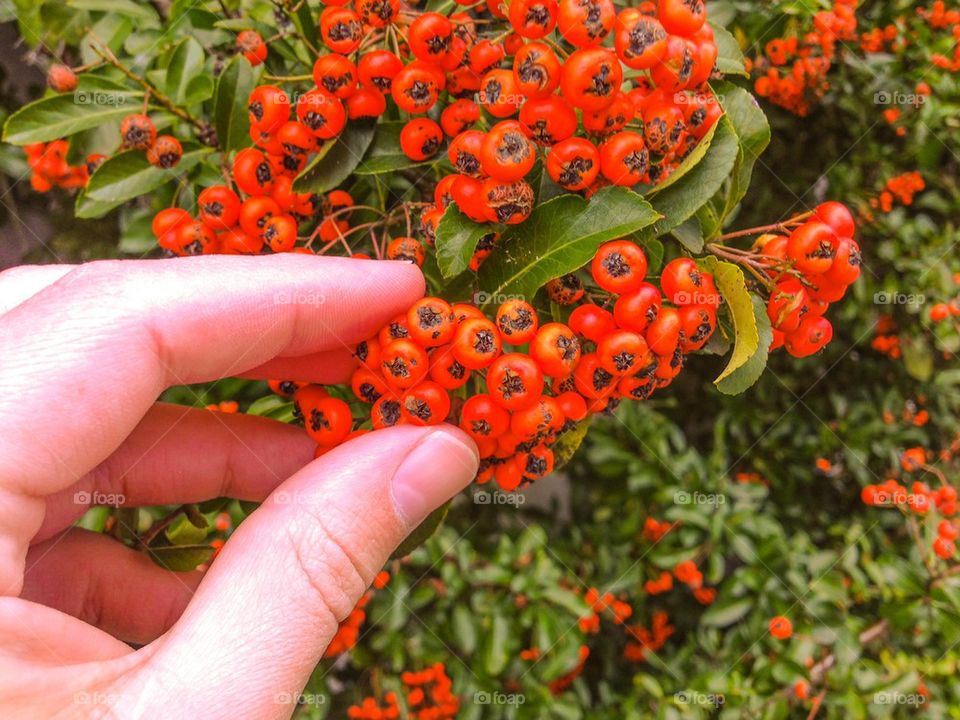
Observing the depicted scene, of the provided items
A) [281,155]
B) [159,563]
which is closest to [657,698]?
[159,563]

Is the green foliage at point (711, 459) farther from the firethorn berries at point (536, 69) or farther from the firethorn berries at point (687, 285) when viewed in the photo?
the firethorn berries at point (536, 69)

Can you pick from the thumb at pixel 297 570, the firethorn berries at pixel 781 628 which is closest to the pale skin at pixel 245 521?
the thumb at pixel 297 570

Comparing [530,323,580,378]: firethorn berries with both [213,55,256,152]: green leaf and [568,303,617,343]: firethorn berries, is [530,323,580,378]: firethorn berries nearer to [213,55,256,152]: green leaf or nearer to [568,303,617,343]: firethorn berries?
[568,303,617,343]: firethorn berries

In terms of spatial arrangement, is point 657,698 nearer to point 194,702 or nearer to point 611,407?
point 611,407

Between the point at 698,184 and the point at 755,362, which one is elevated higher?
the point at 698,184

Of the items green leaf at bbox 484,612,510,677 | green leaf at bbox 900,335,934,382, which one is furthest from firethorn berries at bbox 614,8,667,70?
green leaf at bbox 900,335,934,382

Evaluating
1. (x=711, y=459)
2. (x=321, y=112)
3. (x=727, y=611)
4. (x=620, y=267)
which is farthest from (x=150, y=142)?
(x=727, y=611)

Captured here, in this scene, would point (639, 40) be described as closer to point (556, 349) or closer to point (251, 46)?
point (556, 349)
